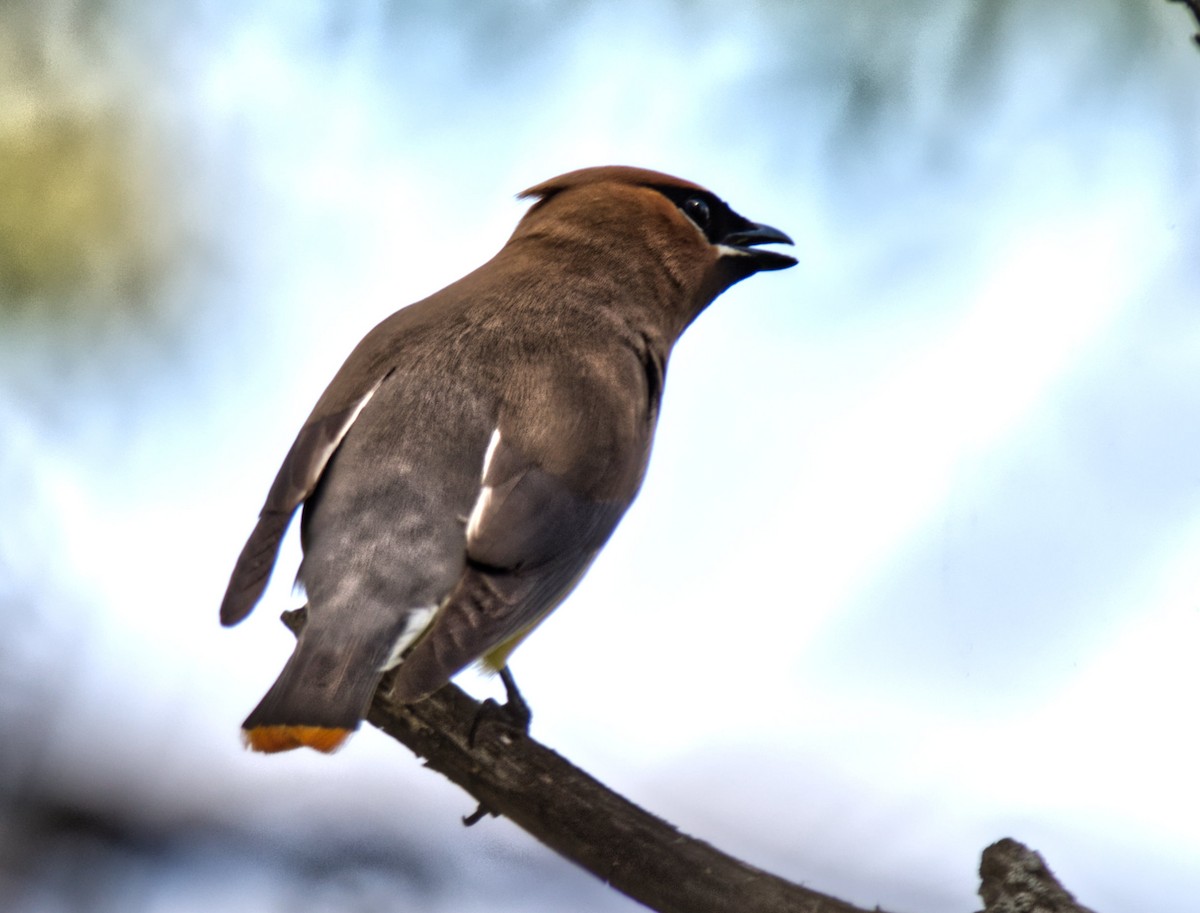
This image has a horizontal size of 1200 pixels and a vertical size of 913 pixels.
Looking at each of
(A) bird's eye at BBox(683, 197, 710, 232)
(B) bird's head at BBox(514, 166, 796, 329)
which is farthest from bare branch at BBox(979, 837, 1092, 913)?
(A) bird's eye at BBox(683, 197, 710, 232)

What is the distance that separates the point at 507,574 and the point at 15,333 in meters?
1.19

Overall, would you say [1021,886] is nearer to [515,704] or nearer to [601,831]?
[601,831]

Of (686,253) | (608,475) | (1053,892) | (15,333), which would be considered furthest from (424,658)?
(686,253)

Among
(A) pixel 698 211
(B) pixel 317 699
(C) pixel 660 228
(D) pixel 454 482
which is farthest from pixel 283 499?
(A) pixel 698 211

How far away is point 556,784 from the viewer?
2.41 metres

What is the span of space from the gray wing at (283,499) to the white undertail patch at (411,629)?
0.85 ft

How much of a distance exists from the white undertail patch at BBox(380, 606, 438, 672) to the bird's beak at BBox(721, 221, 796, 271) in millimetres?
1501

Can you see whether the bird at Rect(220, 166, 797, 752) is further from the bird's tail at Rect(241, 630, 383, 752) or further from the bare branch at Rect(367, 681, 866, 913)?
the bare branch at Rect(367, 681, 866, 913)

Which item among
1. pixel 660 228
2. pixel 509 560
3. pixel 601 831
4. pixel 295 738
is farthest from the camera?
pixel 660 228

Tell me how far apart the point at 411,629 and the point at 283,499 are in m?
0.42

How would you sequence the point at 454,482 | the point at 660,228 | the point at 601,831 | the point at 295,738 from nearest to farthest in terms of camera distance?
the point at 295,738 → the point at 601,831 → the point at 454,482 → the point at 660,228

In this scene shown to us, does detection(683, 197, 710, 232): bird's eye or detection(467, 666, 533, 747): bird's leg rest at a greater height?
detection(683, 197, 710, 232): bird's eye

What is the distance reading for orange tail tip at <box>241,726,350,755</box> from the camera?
2.12 meters

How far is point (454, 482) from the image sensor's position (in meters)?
2.56
